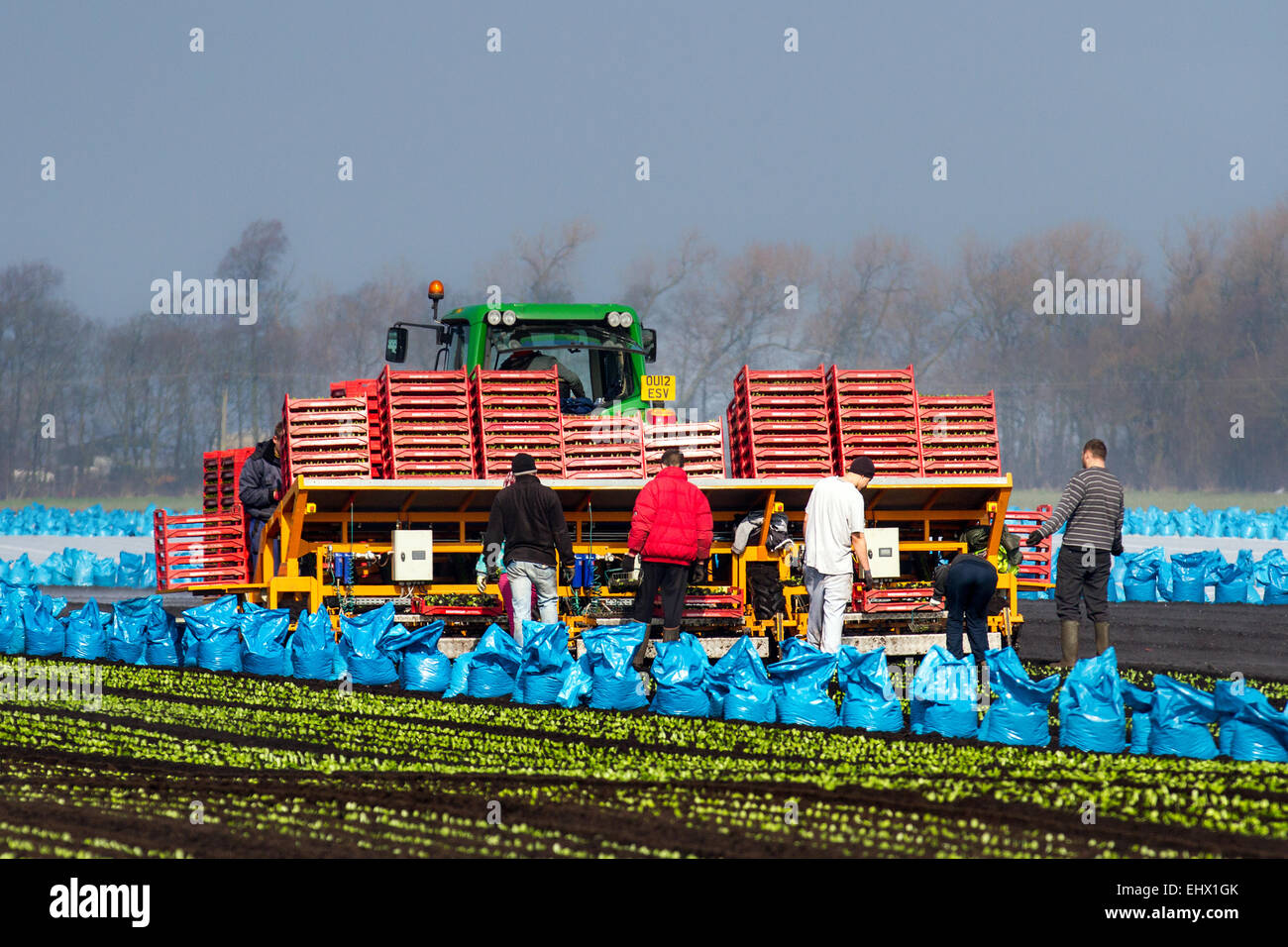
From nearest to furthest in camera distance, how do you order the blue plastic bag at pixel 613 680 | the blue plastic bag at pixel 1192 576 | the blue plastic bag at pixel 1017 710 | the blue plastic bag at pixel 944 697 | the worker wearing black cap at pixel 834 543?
the blue plastic bag at pixel 1017 710 < the blue plastic bag at pixel 944 697 < the blue plastic bag at pixel 613 680 < the worker wearing black cap at pixel 834 543 < the blue plastic bag at pixel 1192 576

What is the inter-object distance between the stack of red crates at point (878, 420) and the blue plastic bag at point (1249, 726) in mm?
5302

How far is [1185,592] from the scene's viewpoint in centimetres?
1998

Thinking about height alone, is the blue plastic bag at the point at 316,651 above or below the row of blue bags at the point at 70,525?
below

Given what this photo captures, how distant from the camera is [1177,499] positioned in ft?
207

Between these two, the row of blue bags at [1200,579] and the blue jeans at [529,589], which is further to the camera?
the row of blue bags at [1200,579]

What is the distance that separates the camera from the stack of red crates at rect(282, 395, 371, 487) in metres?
→ 12.8

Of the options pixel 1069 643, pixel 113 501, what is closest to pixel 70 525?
pixel 113 501

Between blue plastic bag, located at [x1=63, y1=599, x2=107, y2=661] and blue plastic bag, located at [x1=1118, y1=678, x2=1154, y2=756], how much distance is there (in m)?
9.50

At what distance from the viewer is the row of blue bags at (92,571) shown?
2562 cm

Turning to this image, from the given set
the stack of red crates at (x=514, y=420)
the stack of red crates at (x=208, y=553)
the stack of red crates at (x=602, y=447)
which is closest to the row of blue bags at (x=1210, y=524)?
the stack of red crates at (x=602, y=447)

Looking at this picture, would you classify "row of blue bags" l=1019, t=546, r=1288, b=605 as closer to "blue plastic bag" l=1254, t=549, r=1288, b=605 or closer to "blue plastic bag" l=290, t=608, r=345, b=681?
"blue plastic bag" l=1254, t=549, r=1288, b=605

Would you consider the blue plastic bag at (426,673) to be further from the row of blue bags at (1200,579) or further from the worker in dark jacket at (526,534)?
the row of blue bags at (1200,579)
